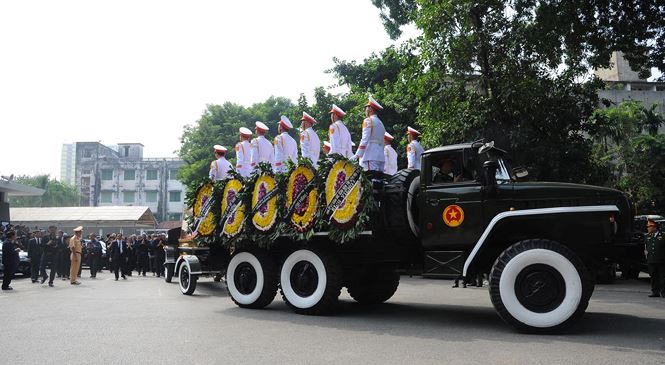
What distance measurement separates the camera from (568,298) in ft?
22.8

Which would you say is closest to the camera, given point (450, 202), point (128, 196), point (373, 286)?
point (450, 202)

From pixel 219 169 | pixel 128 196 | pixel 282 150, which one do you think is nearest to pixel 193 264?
pixel 219 169

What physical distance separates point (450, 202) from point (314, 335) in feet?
8.99

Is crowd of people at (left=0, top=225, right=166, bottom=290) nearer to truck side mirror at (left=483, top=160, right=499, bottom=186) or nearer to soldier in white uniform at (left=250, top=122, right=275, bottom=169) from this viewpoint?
soldier in white uniform at (left=250, top=122, right=275, bottom=169)

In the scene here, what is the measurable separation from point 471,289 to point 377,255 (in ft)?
20.7

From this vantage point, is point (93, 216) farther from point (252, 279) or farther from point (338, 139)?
point (338, 139)

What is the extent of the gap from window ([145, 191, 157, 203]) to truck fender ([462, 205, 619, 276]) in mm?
67919

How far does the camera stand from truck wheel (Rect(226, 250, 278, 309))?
33.4ft

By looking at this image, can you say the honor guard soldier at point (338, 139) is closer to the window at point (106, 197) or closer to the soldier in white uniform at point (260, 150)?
the soldier in white uniform at point (260, 150)

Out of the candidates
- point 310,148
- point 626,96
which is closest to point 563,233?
point 310,148

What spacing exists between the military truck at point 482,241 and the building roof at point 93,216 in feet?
108

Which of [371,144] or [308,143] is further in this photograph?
[308,143]

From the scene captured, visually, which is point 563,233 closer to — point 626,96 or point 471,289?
point 471,289

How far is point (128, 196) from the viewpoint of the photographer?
7106cm
